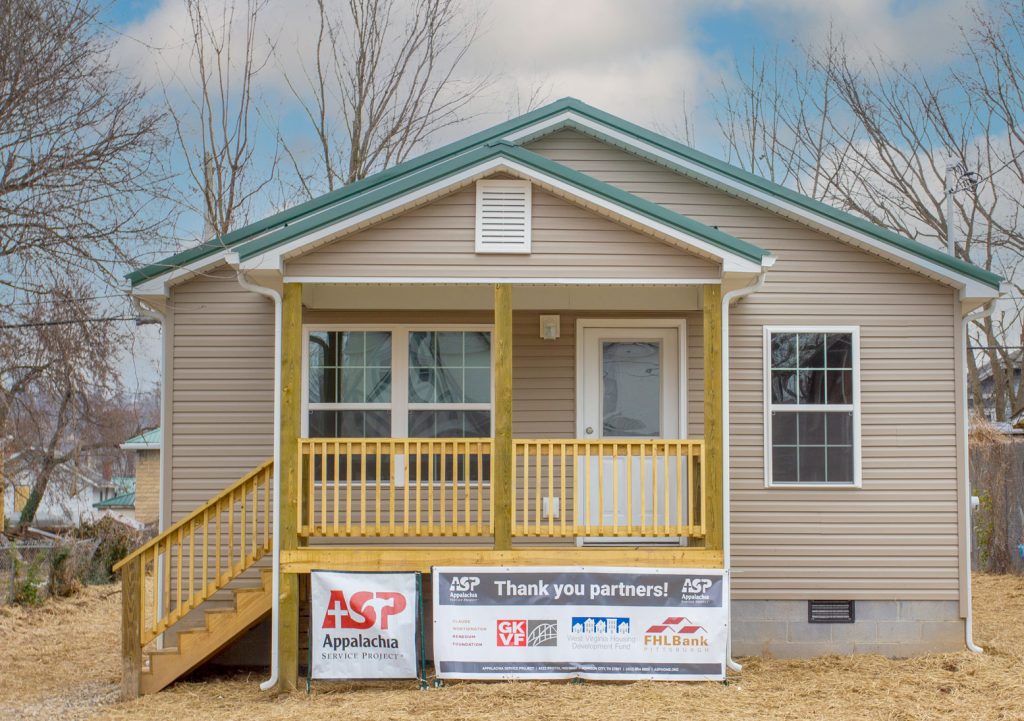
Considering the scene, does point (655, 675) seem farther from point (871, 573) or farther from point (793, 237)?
point (793, 237)

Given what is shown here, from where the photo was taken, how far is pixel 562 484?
9086 mm

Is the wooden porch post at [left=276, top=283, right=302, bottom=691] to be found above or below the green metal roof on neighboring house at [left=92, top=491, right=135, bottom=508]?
above

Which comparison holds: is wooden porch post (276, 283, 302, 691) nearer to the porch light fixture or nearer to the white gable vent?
the white gable vent

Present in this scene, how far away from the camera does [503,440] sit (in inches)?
358

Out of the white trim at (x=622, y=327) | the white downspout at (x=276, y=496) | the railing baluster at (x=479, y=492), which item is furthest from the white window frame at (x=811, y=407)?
the white downspout at (x=276, y=496)

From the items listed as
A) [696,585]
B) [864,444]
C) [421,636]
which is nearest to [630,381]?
[864,444]

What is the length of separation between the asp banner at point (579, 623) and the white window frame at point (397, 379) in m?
1.94

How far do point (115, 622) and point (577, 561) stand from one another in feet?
27.6

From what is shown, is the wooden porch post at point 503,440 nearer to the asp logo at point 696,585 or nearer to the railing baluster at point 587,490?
the railing baluster at point 587,490

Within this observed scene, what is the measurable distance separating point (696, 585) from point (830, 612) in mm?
2170

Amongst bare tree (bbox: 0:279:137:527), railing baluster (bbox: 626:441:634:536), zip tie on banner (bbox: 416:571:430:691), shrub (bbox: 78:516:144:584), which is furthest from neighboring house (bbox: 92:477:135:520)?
railing baluster (bbox: 626:441:634:536)

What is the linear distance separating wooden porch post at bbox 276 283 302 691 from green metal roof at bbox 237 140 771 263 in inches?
19.2

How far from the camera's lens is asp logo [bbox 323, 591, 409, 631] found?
29.8 ft

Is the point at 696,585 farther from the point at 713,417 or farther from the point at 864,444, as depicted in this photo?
the point at 864,444
